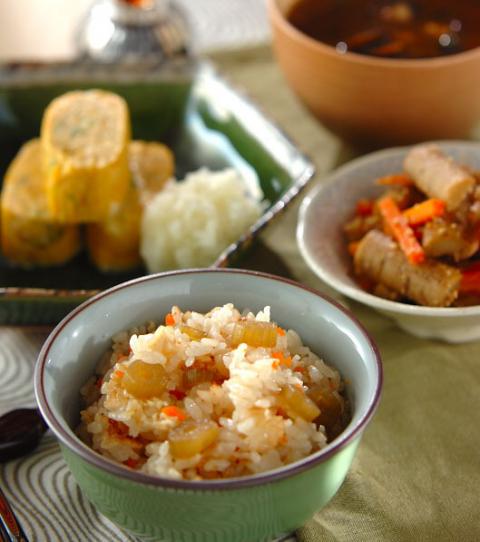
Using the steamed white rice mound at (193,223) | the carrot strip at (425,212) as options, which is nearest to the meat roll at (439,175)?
the carrot strip at (425,212)

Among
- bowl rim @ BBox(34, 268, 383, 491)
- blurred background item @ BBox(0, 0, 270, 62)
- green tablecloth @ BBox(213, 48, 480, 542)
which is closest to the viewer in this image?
bowl rim @ BBox(34, 268, 383, 491)

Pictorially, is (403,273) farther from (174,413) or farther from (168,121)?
(168,121)

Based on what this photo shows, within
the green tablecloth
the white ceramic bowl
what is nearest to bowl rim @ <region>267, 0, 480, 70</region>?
the white ceramic bowl

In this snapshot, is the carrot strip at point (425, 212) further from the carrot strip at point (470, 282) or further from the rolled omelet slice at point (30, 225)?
the rolled omelet slice at point (30, 225)

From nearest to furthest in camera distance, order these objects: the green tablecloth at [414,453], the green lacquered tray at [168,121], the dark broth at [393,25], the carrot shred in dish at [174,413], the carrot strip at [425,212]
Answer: the carrot shred in dish at [174,413] → the green tablecloth at [414,453] → the carrot strip at [425,212] → the green lacquered tray at [168,121] → the dark broth at [393,25]

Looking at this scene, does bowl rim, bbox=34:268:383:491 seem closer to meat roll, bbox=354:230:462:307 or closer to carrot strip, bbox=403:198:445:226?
meat roll, bbox=354:230:462:307

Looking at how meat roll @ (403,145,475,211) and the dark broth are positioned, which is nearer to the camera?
meat roll @ (403,145,475,211)

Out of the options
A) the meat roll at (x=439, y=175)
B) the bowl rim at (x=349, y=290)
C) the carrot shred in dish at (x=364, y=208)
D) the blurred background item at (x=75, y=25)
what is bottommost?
the blurred background item at (x=75, y=25)
